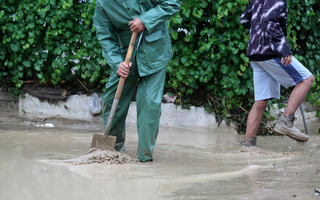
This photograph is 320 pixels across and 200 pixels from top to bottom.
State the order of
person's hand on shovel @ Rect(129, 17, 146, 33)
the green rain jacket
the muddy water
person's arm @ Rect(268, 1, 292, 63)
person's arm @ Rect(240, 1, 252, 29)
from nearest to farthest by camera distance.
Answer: the muddy water → person's hand on shovel @ Rect(129, 17, 146, 33) → the green rain jacket → person's arm @ Rect(268, 1, 292, 63) → person's arm @ Rect(240, 1, 252, 29)

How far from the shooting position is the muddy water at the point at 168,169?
399cm


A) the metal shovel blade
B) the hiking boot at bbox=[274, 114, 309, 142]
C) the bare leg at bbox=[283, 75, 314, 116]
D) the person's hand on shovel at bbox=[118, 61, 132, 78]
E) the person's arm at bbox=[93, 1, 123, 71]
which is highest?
the person's arm at bbox=[93, 1, 123, 71]

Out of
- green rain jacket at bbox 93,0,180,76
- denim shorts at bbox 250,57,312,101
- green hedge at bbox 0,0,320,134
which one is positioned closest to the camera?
green rain jacket at bbox 93,0,180,76

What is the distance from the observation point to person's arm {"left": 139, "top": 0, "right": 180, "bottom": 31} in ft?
16.4

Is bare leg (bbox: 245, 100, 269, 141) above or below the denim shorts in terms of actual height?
below

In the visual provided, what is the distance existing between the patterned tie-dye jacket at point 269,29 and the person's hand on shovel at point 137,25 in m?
1.38

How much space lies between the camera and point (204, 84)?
7.19 metres

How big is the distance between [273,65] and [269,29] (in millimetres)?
384

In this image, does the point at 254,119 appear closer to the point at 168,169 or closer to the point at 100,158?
the point at 168,169

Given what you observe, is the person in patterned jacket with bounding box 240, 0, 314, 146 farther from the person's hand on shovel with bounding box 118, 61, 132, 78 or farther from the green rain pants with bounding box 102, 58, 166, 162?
the person's hand on shovel with bounding box 118, 61, 132, 78

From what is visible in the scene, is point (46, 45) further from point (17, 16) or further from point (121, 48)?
point (121, 48)

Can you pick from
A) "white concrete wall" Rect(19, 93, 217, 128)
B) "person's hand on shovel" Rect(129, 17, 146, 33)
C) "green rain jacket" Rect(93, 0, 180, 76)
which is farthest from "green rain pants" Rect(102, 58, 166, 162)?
"white concrete wall" Rect(19, 93, 217, 128)

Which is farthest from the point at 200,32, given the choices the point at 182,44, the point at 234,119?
the point at 234,119

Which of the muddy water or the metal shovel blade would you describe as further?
the metal shovel blade
